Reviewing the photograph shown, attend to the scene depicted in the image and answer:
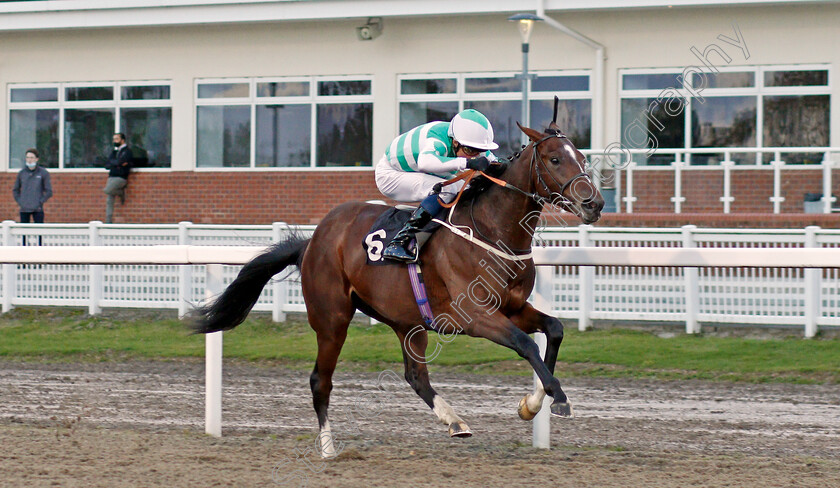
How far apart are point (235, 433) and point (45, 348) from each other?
5054 millimetres

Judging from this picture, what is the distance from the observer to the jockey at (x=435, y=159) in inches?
196

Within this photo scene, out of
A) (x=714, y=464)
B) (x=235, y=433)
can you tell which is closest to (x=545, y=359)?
(x=714, y=464)

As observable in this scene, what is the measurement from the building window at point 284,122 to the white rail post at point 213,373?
9.80 metres

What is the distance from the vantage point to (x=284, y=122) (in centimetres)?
1591

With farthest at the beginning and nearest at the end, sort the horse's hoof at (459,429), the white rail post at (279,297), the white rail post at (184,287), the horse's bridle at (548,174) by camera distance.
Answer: the white rail post at (184,287) < the white rail post at (279,297) < the horse's hoof at (459,429) < the horse's bridle at (548,174)

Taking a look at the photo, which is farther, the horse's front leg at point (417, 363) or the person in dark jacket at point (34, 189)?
the person in dark jacket at point (34, 189)

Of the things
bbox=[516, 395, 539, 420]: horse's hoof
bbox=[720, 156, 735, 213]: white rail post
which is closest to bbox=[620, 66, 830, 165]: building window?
bbox=[720, 156, 735, 213]: white rail post

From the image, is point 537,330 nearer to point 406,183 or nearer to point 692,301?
point 406,183

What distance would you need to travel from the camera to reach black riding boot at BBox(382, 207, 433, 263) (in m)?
4.98

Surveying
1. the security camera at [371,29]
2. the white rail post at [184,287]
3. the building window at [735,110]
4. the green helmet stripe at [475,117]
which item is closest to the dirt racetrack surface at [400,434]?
the green helmet stripe at [475,117]

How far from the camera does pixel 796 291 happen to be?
30.8ft

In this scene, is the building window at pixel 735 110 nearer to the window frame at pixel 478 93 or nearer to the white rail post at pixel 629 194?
the window frame at pixel 478 93

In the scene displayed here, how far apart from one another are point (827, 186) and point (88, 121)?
11413 mm

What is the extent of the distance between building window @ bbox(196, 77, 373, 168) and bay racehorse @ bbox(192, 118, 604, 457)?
994 cm
